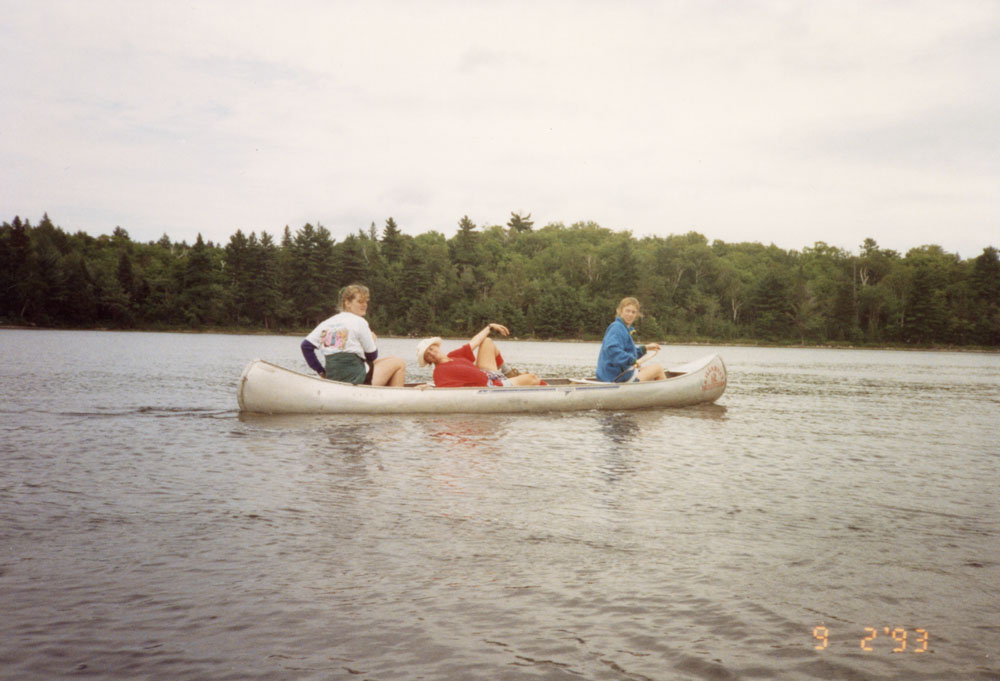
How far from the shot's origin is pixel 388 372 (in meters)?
12.8

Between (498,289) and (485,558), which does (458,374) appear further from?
(498,289)

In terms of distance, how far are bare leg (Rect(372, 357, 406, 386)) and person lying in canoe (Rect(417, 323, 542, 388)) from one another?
1.75 ft

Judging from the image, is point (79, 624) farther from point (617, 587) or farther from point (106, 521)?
point (617, 587)

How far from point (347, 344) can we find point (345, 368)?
451 mm

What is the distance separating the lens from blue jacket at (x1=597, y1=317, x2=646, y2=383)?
46.6ft

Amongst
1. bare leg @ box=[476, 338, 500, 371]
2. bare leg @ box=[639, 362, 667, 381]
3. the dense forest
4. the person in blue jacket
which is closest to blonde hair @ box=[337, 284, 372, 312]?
bare leg @ box=[476, 338, 500, 371]

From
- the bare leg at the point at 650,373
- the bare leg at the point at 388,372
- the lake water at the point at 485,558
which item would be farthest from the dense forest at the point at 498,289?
the lake water at the point at 485,558

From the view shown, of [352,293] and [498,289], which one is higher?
[498,289]

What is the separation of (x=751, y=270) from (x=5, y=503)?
381ft

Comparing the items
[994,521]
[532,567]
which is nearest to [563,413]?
[994,521]

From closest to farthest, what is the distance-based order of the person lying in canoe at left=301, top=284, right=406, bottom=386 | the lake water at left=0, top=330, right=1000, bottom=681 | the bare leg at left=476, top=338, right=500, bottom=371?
1. the lake water at left=0, top=330, right=1000, bottom=681
2. the person lying in canoe at left=301, top=284, right=406, bottom=386
3. the bare leg at left=476, top=338, right=500, bottom=371

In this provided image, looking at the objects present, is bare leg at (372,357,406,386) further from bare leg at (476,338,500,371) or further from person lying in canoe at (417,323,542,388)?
bare leg at (476,338,500,371)

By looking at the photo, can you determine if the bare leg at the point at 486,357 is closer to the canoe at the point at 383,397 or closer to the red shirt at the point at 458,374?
the red shirt at the point at 458,374

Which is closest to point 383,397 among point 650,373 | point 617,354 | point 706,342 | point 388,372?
point 388,372
